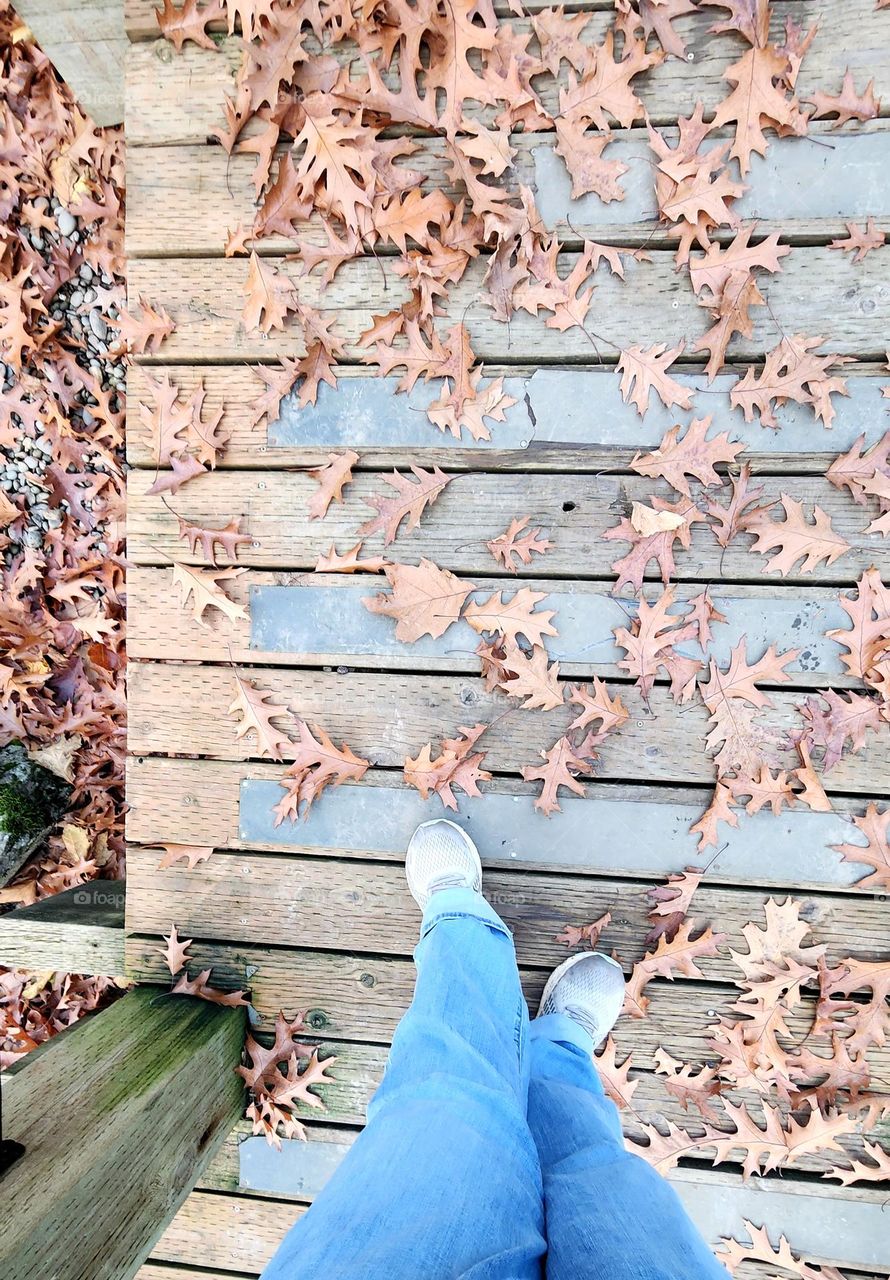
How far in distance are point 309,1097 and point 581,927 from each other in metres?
0.95

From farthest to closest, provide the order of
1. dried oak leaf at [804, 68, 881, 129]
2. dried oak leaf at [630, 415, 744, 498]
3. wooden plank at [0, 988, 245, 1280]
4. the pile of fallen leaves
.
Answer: the pile of fallen leaves
dried oak leaf at [630, 415, 744, 498]
dried oak leaf at [804, 68, 881, 129]
wooden plank at [0, 988, 245, 1280]

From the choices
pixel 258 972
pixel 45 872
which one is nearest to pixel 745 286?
pixel 258 972

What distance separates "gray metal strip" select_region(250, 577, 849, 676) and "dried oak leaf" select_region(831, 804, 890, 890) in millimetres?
406

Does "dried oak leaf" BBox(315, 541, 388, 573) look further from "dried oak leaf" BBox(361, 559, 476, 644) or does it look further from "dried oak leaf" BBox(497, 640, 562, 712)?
"dried oak leaf" BBox(497, 640, 562, 712)

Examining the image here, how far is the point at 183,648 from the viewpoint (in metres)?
2.09

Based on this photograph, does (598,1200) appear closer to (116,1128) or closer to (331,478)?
(116,1128)

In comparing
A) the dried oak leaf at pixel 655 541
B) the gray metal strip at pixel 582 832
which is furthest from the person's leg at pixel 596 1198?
the dried oak leaf at pixel 655 541

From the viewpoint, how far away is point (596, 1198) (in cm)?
128

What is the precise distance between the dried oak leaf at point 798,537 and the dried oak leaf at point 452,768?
36.3 inches

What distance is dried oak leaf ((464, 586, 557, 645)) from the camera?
196 cm

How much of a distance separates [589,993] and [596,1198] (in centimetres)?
66

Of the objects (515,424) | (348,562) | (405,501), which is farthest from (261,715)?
(515,424)

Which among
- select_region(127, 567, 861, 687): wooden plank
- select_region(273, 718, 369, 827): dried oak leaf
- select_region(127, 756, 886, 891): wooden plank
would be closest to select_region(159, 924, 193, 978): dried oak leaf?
select_region(127, 756, 886, 891): wooden plank

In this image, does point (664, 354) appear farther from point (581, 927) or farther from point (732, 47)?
point (581, 927)
